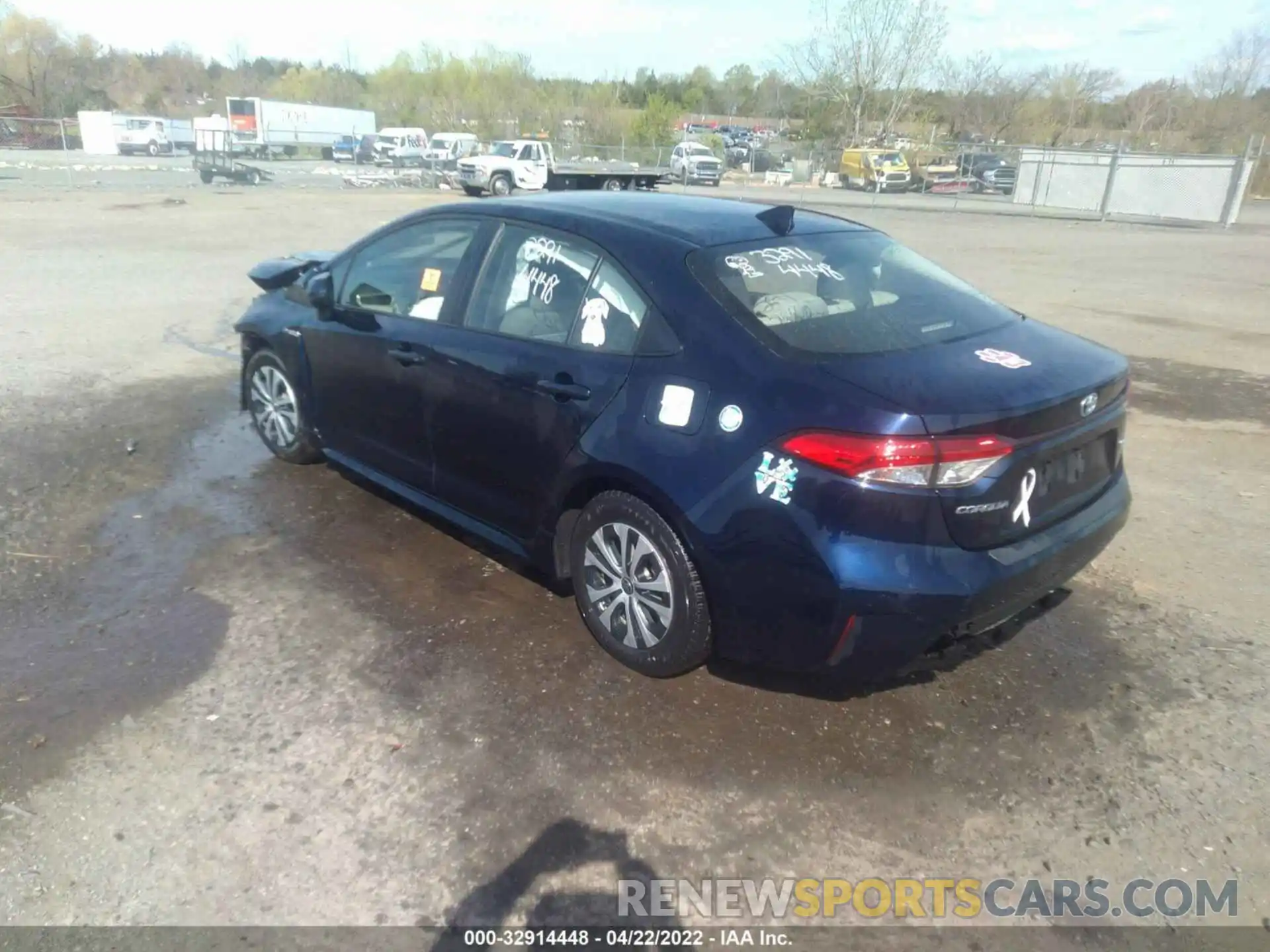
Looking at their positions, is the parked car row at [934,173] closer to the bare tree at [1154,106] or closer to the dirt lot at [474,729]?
the bare tree at [1154,106]

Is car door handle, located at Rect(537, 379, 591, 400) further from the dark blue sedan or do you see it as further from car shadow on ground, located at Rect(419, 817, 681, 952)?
car shadow on ground, located at Rect(419, 817, 681, 952)

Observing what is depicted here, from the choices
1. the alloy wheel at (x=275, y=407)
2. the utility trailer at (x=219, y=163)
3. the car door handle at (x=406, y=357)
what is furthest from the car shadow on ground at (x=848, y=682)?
the utility trailer at (x=219, y=163)

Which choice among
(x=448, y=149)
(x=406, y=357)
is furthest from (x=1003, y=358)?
(x=448, y=149)

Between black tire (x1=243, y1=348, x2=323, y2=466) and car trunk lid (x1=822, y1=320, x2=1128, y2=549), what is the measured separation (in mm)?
3306

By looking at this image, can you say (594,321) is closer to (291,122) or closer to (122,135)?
(122,135)

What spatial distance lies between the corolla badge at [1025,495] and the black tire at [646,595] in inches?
40.6

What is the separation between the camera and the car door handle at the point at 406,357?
161 inches

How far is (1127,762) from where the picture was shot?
10.1 feet

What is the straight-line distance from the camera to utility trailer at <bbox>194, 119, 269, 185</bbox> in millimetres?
31328

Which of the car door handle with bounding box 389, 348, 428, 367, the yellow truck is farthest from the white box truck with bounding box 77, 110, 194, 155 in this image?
the car door handle with bounding box 389, 348, 428, 367

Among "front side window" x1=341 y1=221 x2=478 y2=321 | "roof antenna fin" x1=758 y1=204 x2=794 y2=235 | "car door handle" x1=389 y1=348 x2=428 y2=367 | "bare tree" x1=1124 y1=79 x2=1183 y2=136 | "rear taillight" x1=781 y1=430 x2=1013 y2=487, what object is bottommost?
"car door handle" x1=389 y1=348 x2=428 y2=367

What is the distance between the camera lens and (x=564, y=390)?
11.2ft

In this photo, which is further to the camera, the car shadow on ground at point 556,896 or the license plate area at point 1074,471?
the license plate area at point 1074,471

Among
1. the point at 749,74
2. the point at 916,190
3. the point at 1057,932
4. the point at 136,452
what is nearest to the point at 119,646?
the point at 136,452
